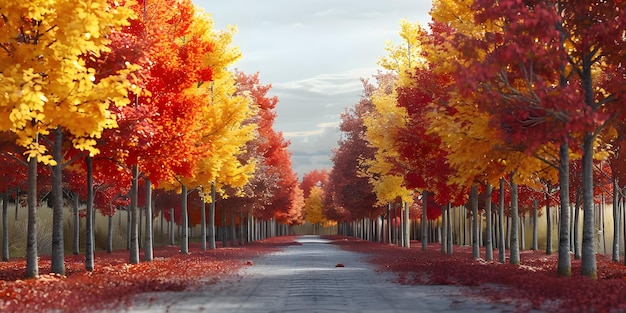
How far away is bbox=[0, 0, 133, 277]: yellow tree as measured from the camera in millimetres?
17500

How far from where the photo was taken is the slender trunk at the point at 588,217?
19.5 m

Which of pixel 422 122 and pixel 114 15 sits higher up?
pixel 114 15

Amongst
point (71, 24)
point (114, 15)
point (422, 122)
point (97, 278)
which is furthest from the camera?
point (422, 122)

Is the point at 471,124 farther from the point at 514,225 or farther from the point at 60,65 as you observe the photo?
the point at 60,65

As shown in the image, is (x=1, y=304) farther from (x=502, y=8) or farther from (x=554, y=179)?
(x=554, y=179)

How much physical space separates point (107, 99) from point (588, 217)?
39.1 feet

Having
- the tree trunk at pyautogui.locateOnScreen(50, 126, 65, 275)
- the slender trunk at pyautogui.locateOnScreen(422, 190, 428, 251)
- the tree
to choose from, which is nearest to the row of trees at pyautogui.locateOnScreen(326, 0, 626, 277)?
the tree trunk at pyautogui.locateOnScreen(50, 126, 65, 275)

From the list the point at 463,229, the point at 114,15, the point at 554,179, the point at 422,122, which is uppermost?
the point at 114,15

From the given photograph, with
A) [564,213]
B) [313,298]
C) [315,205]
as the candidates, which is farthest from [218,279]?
[315,205]

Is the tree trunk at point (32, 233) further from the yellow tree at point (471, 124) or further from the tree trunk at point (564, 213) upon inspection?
the tree trunk at point (564, 213)

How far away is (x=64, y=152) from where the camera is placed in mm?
24031

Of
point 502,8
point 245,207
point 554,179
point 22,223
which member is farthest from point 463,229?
point 502,8

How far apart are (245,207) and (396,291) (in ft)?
140

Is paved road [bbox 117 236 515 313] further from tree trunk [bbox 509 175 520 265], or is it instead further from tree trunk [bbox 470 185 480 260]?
tree trunk [bbox 470 185 480 260]
